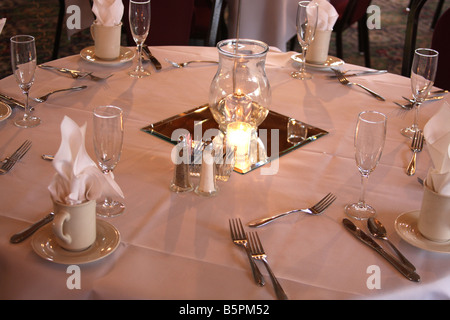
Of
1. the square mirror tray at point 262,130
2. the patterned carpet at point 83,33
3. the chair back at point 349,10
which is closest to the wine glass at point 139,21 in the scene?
the square mirror tray at point 262,130

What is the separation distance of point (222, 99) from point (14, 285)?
2.52ft

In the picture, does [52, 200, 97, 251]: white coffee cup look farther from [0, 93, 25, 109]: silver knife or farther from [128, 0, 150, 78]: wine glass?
[128, 0, 150, 78]: wine glass

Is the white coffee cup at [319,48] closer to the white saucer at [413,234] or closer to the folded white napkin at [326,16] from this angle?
the folded white napkin at [326,16]

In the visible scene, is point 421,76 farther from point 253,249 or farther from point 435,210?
point 253,249

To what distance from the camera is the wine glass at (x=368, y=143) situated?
4.00 ft

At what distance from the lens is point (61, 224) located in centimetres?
105

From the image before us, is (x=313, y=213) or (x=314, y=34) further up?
(x=314, y=34)

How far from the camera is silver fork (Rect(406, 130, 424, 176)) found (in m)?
1.48

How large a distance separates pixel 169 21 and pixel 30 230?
6.57 feet

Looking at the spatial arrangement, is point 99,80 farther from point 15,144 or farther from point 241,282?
point 241,282

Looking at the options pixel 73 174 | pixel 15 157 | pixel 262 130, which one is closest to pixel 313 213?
pixel 262 130

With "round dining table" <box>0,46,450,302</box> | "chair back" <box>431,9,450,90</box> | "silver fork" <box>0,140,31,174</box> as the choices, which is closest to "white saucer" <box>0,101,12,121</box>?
"round dining table" <box>0,46,450,302</box>

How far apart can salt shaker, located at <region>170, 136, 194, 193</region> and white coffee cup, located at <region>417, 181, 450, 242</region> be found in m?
0.53

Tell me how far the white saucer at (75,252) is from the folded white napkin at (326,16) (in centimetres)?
123
